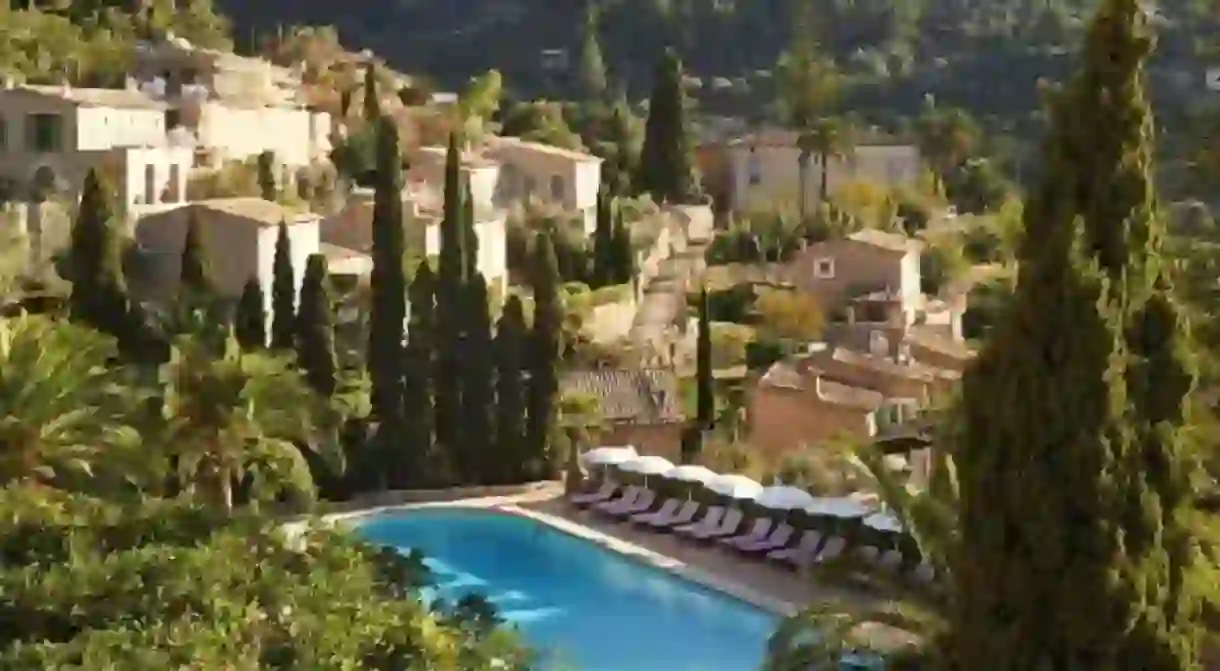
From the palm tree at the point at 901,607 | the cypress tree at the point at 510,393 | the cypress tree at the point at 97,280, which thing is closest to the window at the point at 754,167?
the cypress tree at the point at 510,393

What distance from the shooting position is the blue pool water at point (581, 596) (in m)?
17.6

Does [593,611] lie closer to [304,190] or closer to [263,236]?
[263,236]

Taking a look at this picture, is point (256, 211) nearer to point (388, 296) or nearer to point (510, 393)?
point (388, 296)

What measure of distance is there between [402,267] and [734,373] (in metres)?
10.5

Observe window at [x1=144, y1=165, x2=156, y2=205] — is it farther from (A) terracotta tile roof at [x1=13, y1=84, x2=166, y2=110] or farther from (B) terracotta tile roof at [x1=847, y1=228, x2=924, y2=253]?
(B) terracotta tile roof at [x1=847, y1=228, x2=924, y2=253]

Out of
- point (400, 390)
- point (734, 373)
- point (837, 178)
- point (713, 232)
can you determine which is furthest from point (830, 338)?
point (837, 178)

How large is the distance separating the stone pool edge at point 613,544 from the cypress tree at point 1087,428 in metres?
7.49

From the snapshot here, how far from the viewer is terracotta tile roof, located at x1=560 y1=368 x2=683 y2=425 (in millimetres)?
29375

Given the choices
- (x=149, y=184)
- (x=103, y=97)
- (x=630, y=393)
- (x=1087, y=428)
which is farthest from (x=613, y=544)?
(x=103, y=97)

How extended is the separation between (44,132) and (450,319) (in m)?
13.1

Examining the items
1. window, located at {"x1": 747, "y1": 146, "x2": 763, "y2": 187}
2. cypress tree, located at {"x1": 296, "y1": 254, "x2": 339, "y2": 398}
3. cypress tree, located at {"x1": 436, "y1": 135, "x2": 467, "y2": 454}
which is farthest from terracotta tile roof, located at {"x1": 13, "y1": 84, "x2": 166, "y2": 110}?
window, located at {"x1": 747, "y1": 146, "x2": 763, "y2": 187}

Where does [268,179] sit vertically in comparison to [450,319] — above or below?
above

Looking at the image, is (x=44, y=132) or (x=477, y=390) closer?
(x=477, y=390)

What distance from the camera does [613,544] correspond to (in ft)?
72.2
